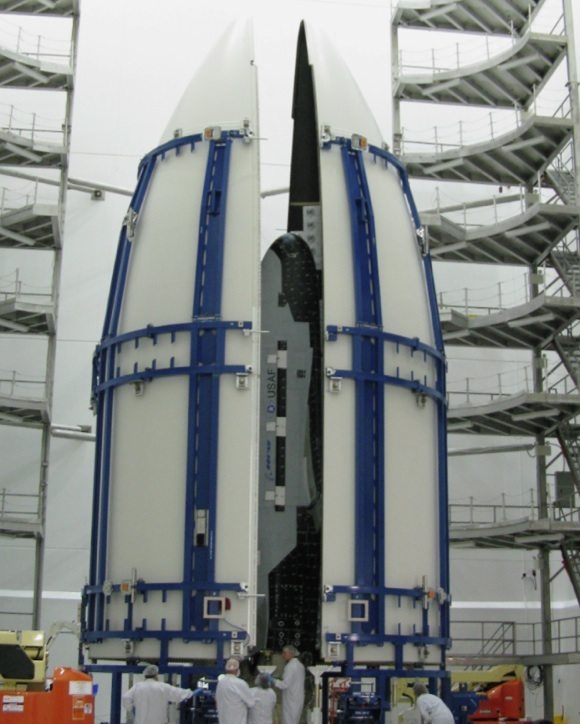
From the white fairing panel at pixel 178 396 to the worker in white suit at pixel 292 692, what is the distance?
0.92m

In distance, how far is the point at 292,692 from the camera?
41.5 ft

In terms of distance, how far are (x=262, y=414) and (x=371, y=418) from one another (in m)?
1.61

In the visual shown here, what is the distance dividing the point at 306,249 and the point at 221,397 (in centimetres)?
311

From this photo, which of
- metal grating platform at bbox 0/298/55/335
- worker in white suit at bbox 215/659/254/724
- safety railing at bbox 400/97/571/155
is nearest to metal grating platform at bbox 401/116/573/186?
safety railing at bbox 400/97/571/155

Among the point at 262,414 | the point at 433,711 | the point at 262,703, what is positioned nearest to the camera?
the point at 262,703

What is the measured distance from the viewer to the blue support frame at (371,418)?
12.6 m

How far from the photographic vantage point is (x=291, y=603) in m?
13.6

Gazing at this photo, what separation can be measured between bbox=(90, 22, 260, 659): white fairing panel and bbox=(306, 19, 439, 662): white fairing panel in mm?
963

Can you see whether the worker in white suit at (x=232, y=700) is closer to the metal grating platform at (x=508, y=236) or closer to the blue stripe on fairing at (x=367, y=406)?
the blue stripe on fairing at (x=367, y=406)

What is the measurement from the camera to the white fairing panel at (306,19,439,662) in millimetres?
12703

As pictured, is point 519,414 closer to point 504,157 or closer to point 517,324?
point 517,324

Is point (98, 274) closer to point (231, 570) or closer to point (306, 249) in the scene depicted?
point (306, 249)

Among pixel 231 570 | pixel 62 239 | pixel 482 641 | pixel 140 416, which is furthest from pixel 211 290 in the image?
pixel 482 641

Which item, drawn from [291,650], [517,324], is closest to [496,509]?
[517,324]
